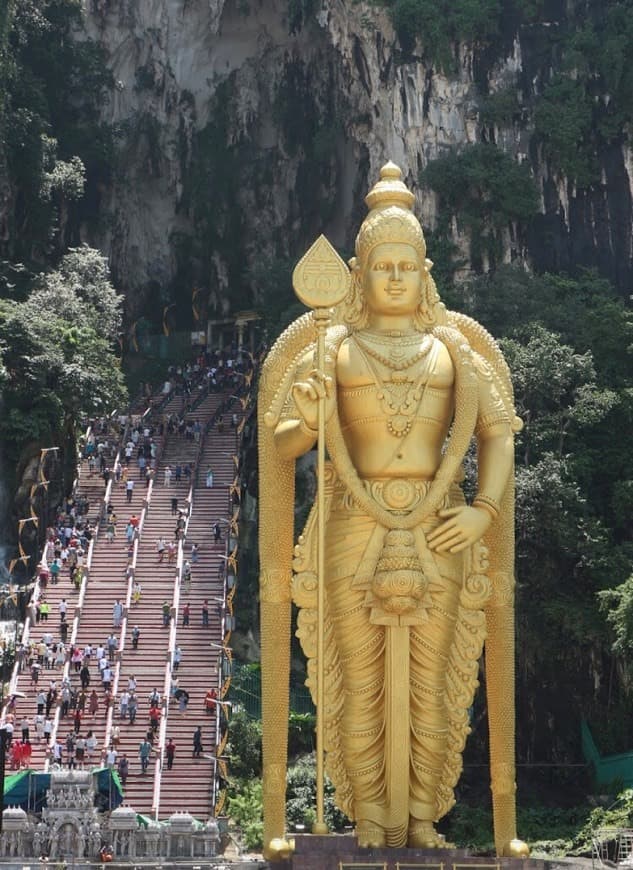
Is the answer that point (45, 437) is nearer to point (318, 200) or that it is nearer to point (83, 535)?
point (83, 535)

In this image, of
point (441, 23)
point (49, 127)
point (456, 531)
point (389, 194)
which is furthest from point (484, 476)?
point (49, 127)

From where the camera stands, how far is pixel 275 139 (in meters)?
41.4

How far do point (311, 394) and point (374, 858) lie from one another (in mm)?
3315

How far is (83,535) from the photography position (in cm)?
2895

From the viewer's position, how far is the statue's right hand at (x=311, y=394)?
1551cm

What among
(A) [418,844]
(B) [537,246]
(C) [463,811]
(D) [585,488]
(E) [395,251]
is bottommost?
(A) [418,844]

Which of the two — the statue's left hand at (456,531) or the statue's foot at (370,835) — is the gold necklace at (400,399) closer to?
the statue's left hand at (456,531)

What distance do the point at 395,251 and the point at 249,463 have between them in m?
16.9

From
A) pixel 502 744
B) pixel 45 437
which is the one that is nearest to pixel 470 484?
Result: pixel 45 437

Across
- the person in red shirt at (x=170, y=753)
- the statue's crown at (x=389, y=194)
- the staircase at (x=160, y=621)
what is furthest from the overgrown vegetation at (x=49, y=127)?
the statue's crown at (x=389, y=194)

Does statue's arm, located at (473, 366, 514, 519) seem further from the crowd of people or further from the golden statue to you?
the crowd of people

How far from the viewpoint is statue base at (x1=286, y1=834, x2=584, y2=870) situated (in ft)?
48.4

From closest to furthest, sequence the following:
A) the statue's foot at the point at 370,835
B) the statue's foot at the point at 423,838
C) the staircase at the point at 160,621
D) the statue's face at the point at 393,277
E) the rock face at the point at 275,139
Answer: the statue's foot at the point at 370,835, the statue's foot at the point at 423,838, the statue's face at the point at 393,277, the staircase at the point at 160,621, the rock face at the point at 275,139

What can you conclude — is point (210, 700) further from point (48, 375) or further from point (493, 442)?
point (493, 442)
